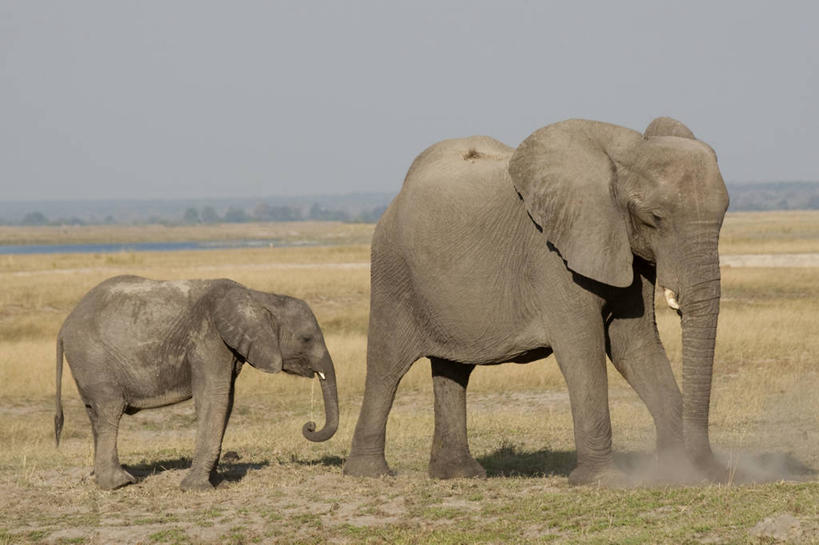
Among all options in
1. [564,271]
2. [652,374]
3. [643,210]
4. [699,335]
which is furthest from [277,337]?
[699,335]

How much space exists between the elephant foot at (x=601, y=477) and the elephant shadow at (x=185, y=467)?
11.8 ft

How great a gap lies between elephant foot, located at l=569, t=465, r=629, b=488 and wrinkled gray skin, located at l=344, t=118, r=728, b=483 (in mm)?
12

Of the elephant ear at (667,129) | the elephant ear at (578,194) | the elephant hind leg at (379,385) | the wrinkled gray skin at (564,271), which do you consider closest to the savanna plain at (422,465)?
the elephant hind leg at (379,385)

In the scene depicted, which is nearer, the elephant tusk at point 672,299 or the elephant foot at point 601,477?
the elephant tusk at point 672,299

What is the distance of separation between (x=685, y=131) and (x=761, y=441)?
15.7ft

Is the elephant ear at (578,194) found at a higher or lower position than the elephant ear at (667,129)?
lower

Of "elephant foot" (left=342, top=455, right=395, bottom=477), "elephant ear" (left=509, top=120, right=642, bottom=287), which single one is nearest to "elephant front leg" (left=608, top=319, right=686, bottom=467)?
"elephant ear" (left=509, top=120, right=642, bottom=287)

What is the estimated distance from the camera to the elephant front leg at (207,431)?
11016 mm

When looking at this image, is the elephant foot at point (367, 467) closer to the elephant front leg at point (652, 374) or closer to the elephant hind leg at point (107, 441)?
the elephant hind leg at point (107, 441)

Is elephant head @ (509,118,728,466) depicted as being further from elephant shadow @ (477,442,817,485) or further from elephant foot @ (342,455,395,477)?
elephant foot @ (342,455,395,477)

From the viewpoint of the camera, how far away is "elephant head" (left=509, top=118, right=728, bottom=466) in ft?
29.6

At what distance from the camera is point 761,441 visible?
13297 millimetres

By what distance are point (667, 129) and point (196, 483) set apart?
5385 mm

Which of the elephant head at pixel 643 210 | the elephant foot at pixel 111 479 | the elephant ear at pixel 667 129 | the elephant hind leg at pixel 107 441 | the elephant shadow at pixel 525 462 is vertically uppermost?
the elephant ear at pixel 667 129
